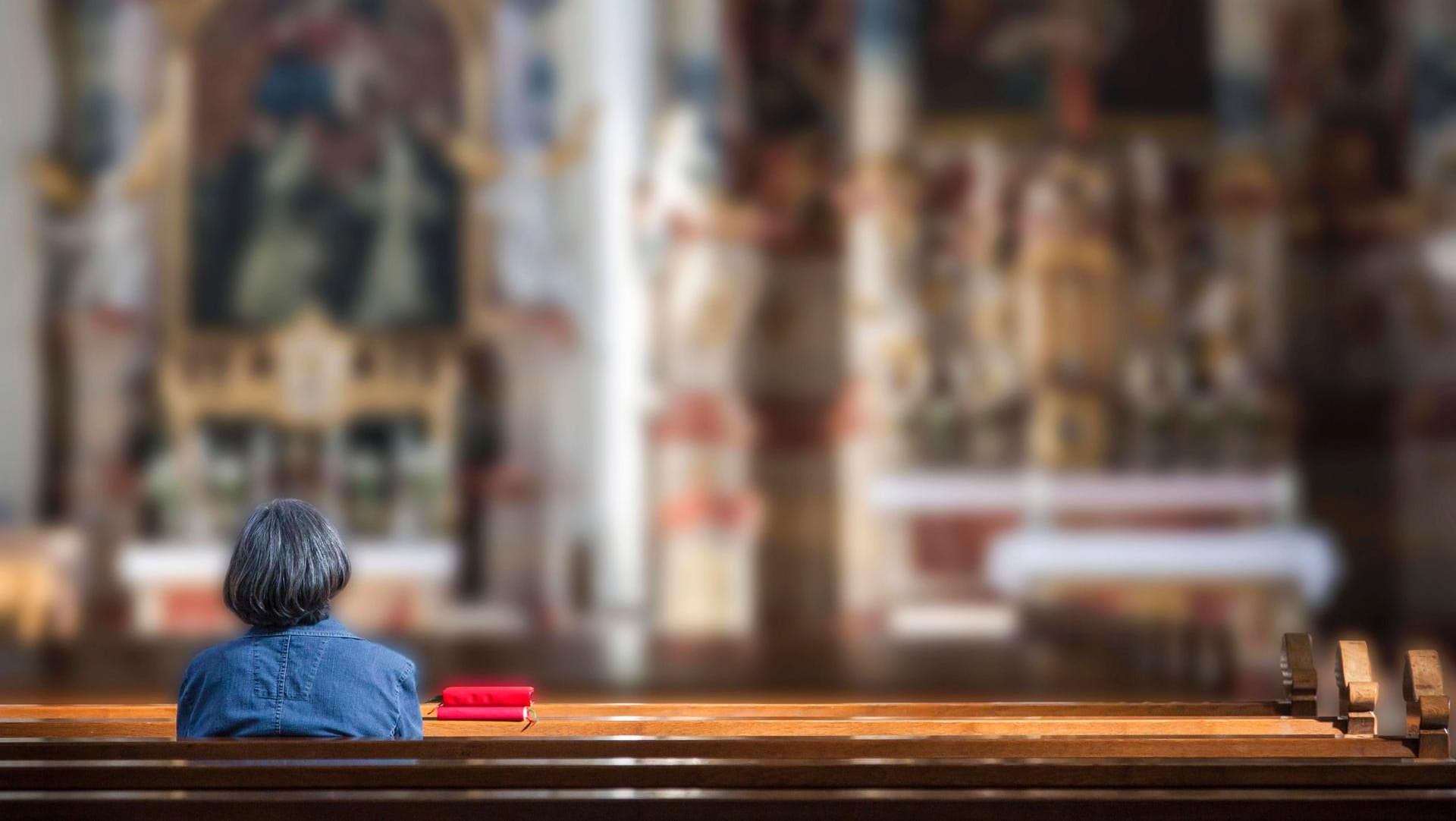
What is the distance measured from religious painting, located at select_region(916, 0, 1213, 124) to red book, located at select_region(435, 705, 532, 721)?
7487 millimetres

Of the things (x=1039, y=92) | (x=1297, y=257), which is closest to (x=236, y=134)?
(x=1039, y=92)

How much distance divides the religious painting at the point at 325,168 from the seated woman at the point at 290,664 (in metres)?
7.51

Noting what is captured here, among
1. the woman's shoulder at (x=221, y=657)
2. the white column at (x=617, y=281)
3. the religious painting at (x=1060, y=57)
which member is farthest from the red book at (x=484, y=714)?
the religious painting at (x=1060, y=57)

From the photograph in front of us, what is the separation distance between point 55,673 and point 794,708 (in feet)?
20.6

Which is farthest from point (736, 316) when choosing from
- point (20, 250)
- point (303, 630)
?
point (303, 630)

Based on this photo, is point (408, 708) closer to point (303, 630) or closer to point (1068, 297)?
point (303, 630)

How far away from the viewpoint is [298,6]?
10430mm

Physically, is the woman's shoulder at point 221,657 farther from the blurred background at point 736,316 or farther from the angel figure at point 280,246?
the angel figure at point 280,246

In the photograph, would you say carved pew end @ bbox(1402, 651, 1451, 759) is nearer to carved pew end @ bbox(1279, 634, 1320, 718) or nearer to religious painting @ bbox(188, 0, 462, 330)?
carved pew end @ bbox(1279, 634, 1320, 718)

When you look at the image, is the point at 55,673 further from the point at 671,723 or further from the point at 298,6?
the point at 671,723

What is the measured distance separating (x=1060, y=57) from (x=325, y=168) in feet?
15.4

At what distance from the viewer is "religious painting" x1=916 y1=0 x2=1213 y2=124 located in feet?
32.7

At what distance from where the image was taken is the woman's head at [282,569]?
8.91 ft

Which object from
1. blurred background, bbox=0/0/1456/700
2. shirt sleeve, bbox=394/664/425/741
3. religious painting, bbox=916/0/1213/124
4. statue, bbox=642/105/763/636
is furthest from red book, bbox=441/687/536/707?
religious painting, bbox=916/0/1213/124
